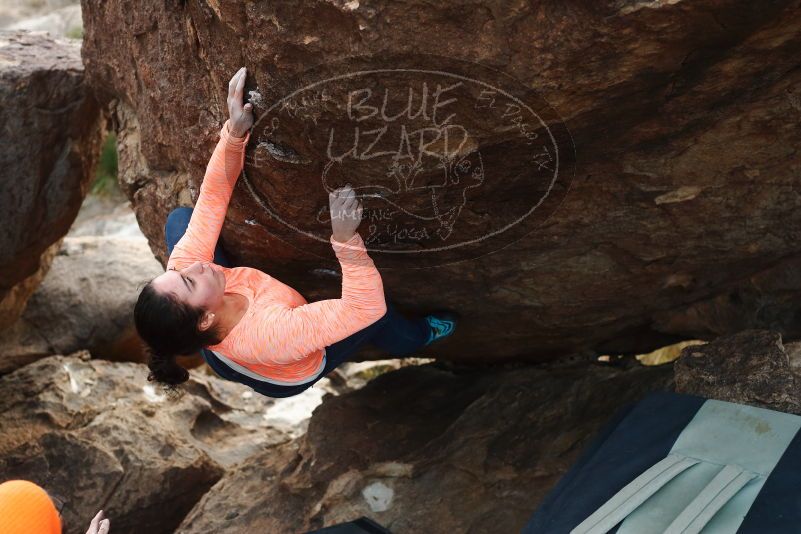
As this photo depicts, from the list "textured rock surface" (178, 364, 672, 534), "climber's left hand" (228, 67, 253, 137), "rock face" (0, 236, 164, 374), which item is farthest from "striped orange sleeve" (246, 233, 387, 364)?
"rock face" (0, 236, 164, 374)

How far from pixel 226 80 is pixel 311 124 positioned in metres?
0.30

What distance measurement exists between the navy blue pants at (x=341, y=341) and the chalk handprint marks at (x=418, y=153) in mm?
323

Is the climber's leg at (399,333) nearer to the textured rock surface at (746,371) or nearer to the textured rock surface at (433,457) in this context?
the textured rock surface at (433,457)

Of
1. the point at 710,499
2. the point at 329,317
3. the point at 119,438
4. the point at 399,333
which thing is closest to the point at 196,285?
the point at 329,317

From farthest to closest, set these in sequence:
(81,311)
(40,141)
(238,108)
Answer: (81,311) → (40,141) → (238,108)

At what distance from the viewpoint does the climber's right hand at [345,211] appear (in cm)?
263

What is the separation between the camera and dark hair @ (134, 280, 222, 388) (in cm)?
253

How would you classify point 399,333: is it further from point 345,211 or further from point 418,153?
point 418,153

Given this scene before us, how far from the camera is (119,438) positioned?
426 centimetres

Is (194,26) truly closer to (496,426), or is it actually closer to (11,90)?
(11,90)

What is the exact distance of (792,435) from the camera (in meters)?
2.38

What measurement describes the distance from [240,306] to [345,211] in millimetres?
479

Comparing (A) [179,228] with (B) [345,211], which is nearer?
(B) [345,211]

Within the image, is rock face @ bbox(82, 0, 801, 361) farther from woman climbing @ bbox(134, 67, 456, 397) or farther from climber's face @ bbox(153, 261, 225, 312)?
climber's face @ bbox(153, 261, 225, 312)
